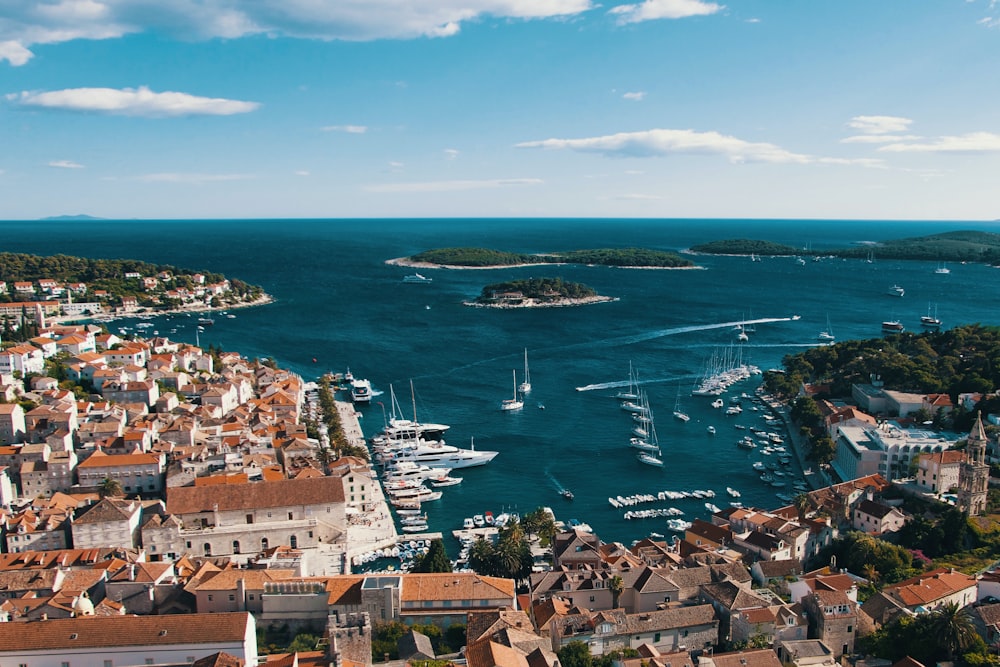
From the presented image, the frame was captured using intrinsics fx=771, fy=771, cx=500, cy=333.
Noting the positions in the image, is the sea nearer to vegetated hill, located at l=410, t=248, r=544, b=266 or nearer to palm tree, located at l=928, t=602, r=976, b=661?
vegetated hill, located at l=410, t=248, r=544, b=266

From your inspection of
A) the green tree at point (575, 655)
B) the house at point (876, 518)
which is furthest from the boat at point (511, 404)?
the green tree at point (575, 655)

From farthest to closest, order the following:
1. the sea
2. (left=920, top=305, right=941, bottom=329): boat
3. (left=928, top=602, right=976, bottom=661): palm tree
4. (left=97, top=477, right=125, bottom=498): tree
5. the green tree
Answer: (left=920, top=305, right=941, bottom=329): boat, the sea, (left=97, top=477, right=125, bottom=498): tree, (left=928, top=602, right=976, bottom=661): palm tree, the green tree

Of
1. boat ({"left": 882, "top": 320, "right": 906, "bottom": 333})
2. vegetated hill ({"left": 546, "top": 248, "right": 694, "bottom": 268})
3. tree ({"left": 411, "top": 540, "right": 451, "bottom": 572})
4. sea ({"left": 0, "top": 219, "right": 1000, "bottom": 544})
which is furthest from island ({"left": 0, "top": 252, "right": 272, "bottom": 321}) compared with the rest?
boat ({"left": 882, "top": 320, "right": 906, "bottom": 333})

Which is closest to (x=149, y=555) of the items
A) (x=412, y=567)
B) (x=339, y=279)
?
(x=412, y=567)


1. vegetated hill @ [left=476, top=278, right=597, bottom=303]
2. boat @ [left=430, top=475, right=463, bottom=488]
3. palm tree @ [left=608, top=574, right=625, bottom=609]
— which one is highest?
vegetated hill @ [left=476, top=278, right=597, bottom=303]

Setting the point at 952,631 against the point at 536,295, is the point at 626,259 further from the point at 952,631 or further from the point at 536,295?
the point at 952,631

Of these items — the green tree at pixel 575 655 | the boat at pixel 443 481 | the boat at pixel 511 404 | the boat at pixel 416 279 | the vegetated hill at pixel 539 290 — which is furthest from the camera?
the boat at pixel 416 279

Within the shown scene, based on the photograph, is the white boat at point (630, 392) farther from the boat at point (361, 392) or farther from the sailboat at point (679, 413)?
the boat at point (361, 392)
